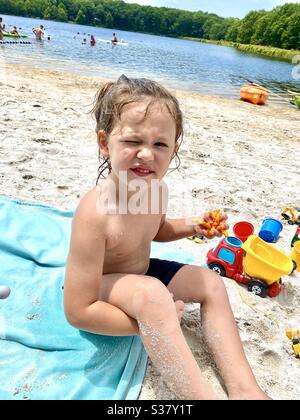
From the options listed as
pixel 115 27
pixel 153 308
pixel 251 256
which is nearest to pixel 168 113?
pixel 153 308

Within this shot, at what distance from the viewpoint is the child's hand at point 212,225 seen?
6.75ft

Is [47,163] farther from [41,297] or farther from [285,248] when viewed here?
[285,248]

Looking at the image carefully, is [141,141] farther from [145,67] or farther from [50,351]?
[145,67]

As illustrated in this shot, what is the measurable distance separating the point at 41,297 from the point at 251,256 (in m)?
1.40

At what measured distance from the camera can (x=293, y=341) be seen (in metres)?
2.06

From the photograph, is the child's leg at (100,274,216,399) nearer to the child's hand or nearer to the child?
the child

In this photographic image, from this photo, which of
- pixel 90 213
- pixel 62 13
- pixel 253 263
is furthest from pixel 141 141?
pixel 62 13

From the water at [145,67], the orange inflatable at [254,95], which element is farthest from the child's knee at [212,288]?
the water at [145,67]

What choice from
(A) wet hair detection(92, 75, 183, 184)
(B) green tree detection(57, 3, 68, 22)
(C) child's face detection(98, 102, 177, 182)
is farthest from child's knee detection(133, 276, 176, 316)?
(B) green tree detection(57, 3, 68, 22)

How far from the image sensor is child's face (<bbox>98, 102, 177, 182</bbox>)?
163cm

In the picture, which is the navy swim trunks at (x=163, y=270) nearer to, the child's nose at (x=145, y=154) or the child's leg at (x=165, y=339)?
the child's leg at (x=165, y=339)

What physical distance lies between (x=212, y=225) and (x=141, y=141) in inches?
28.5

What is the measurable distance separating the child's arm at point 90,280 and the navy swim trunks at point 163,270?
38cm

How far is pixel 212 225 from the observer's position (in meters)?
2.08
